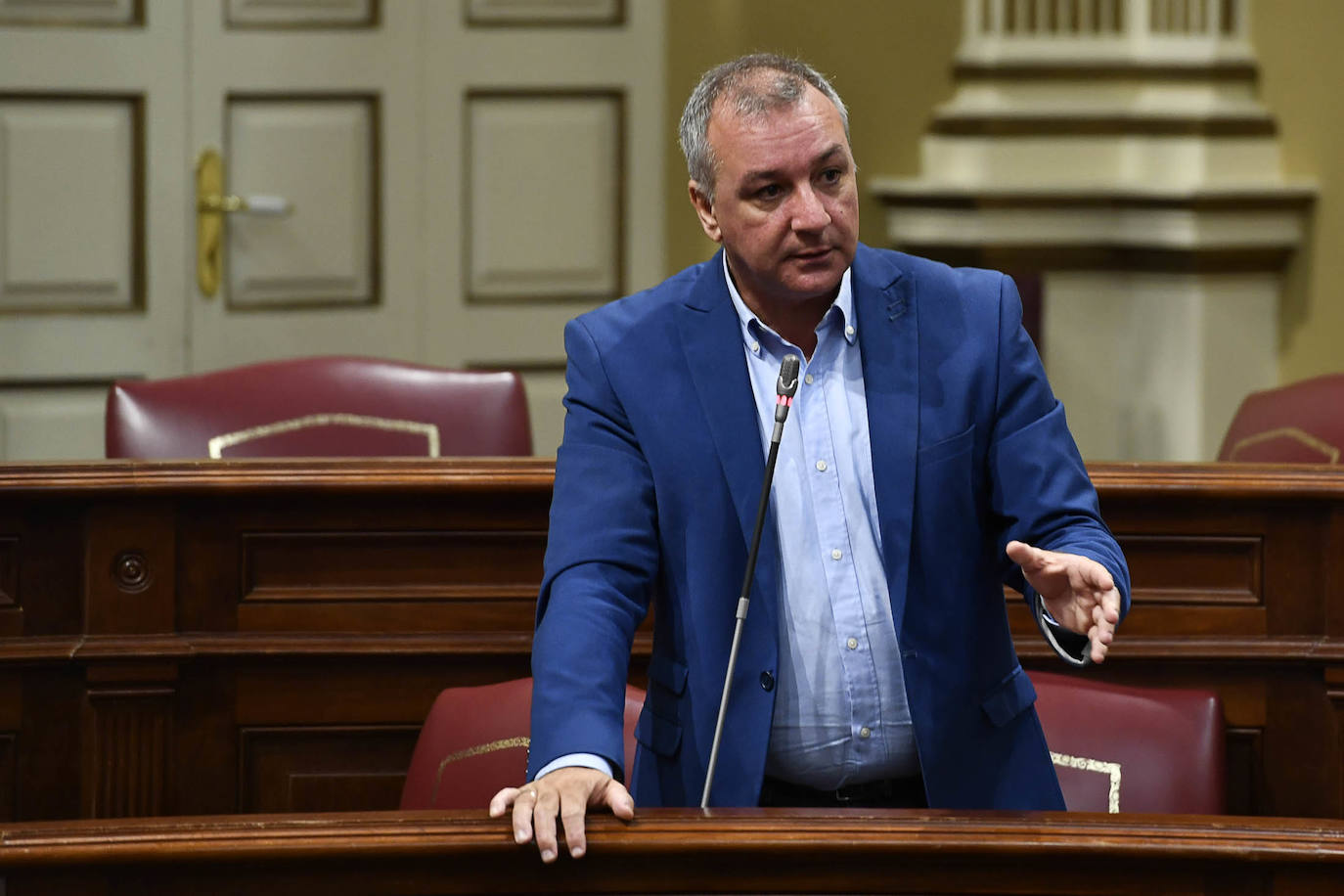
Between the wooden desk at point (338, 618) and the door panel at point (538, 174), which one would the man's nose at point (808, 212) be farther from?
the door panel at point (538, 174)

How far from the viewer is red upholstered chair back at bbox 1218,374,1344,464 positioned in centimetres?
290

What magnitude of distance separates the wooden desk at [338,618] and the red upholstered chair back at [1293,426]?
0.60 meters

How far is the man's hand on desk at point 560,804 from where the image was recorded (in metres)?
1.35

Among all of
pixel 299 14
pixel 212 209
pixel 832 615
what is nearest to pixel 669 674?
pixel 832 615

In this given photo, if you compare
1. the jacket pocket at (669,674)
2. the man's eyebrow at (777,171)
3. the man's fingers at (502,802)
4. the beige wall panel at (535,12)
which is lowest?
the man's fingers at (502,802)

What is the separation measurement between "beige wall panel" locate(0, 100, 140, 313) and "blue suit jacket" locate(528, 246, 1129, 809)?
9.29 ft

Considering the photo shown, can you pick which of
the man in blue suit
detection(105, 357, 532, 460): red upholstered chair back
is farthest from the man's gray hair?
detection(105, 357, 532, 460): red upholstered chair back

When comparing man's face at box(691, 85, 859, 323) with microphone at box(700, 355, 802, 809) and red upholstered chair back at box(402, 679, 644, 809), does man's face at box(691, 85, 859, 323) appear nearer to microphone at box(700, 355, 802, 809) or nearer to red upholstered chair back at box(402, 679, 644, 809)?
microphone at box(700, 355, 802, 809)

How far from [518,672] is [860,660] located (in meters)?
0.77

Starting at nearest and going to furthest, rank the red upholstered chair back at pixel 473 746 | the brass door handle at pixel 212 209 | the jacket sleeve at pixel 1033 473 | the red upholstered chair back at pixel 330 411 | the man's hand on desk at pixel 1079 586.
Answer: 1. the man's hand on desk at pixel 1079 586
2. the jacket sleeve at pixel 1033 473
3. the red upholstered chair back at pixel 473 746
4. the red upholstered chair back at pixel 330 411
5. the brass door handle at pixel 212 209

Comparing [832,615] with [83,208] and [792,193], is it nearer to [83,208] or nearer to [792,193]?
[792,193]

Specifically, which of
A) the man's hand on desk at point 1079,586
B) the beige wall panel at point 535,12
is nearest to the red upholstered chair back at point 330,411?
the man's hand on desk at point 1079,586

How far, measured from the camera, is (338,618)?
2373 mm

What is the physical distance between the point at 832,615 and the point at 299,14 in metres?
3.10
